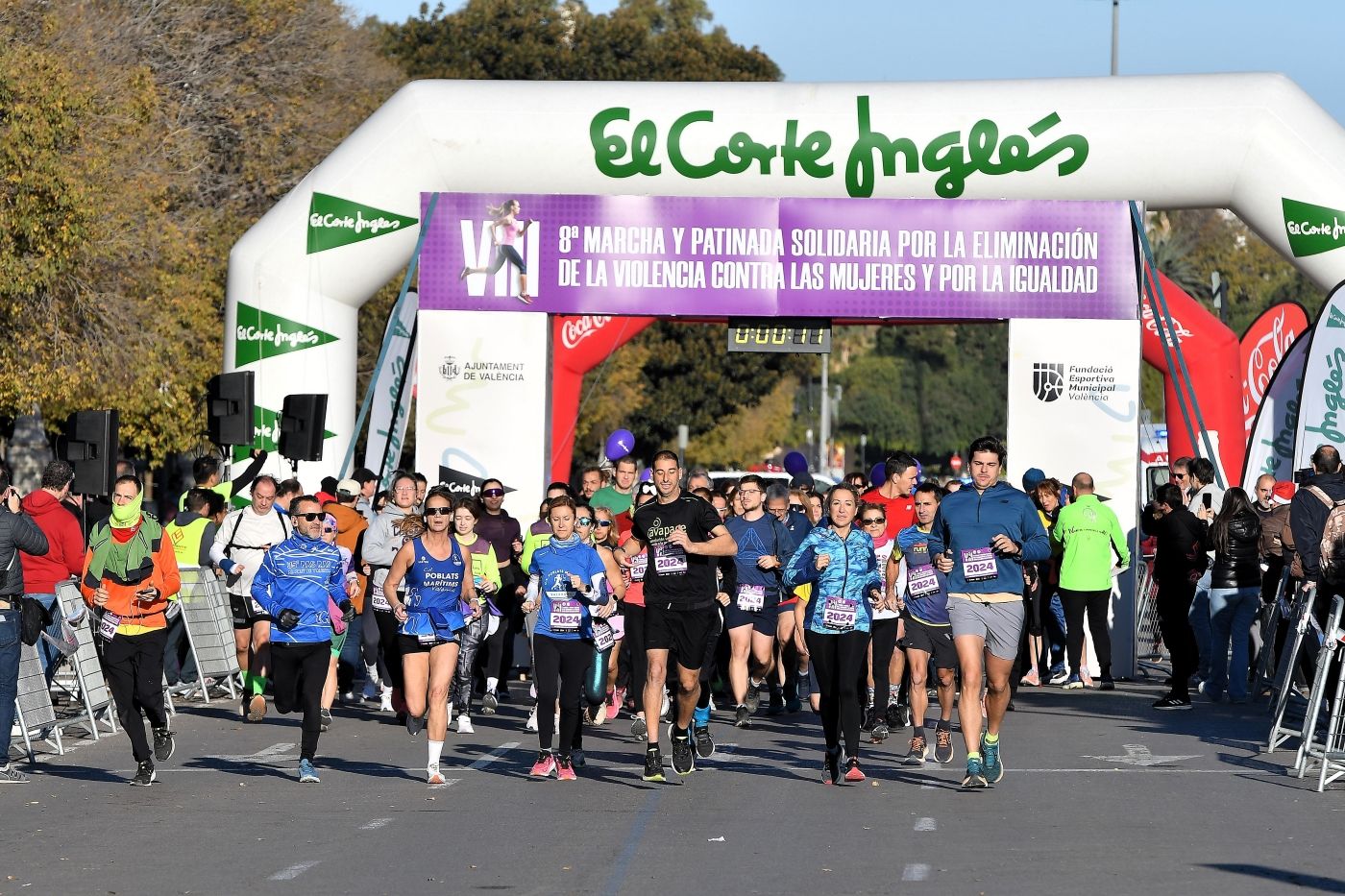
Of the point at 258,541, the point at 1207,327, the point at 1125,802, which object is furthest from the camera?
the point at 1207,327

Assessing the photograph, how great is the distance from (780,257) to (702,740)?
7.94 meters

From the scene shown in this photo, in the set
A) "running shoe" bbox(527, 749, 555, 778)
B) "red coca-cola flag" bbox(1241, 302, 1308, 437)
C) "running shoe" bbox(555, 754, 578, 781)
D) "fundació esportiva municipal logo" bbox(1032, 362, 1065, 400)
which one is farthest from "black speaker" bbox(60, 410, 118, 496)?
"red coca-cola flag" bbox(1241, 302, 1308, 437)

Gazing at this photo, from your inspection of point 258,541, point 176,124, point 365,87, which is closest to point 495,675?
point 258,541

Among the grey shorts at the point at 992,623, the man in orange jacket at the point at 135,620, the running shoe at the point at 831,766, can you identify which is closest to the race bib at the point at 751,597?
the running shoe at the point at 831,766

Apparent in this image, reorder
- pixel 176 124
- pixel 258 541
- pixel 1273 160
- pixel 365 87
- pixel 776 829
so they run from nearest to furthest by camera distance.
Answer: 1. pixel 776 829
2. pixel 258 541
3. pixel 1273 160
4. pixel 176 124
5. pixel 365 87

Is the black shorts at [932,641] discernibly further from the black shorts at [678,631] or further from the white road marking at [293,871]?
the white road marking at [293,871]

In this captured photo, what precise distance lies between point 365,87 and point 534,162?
23950mm

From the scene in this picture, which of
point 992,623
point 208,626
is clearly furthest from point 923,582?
point 208,626

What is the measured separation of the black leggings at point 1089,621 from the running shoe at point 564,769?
7.28 meters

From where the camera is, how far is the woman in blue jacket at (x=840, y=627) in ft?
40.2

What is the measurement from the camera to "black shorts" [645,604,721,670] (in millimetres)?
12555

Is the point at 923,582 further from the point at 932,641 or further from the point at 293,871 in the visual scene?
the point at 293,871

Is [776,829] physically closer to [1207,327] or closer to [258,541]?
[258,541]

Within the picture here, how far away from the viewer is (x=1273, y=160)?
1883cm
